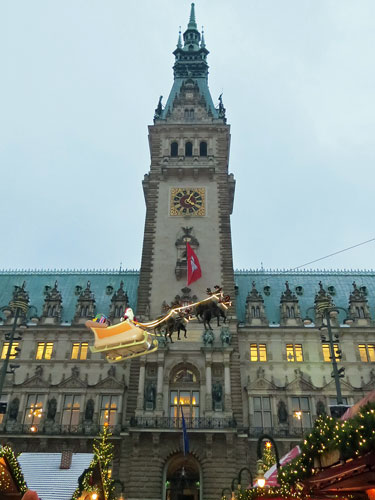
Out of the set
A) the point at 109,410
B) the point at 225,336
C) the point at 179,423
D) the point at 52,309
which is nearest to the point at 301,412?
the point at 225,336

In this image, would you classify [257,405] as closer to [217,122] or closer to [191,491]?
[191,491]

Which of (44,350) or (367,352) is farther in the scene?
(44,350)

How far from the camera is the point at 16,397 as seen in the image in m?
39.6

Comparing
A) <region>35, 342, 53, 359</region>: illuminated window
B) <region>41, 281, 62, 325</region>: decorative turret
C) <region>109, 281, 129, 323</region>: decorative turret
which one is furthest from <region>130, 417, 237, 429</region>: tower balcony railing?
<region>41, 281, 62, 325</region>: decorative turret

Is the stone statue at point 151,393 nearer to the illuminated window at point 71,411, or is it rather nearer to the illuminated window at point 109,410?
the illuminated window at point 109,410

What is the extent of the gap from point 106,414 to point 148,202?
21.8 m

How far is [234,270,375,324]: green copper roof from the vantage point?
154ft

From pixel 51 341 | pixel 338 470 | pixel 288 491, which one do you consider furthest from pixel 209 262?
pixel 338 470

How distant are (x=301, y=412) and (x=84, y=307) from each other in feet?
73.8

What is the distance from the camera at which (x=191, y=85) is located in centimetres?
5753

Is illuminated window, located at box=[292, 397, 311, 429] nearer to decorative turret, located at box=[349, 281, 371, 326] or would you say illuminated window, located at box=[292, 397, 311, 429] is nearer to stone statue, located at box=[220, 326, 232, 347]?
stone statue, located at box=[220, 326, 232, 347]

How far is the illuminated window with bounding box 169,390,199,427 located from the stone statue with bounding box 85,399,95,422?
22.5 feet

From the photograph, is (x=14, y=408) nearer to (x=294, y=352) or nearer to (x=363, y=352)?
(x=294, y=352)

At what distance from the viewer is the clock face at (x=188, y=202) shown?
157 ft
